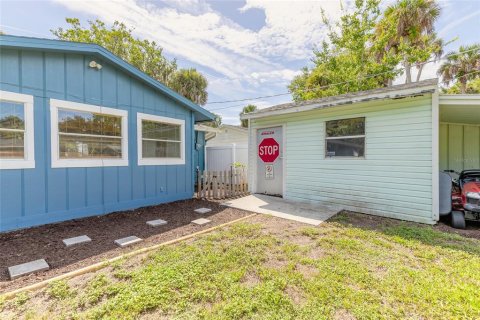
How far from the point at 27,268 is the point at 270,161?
21.0 feet

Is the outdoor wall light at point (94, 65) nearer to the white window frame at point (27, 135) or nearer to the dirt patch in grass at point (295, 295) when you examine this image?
the white window frame at point (27, 135)

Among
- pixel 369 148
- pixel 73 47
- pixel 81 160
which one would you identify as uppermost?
pixel 73 47

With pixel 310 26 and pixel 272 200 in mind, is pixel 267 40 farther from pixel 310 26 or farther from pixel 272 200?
pixel 272 200

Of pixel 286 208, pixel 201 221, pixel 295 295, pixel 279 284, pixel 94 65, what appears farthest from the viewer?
pixel 286 208

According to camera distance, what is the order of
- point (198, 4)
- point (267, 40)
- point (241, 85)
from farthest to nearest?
point (241, 85), point (267, 40), point (198, 4)

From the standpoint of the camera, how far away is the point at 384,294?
233 centimetres

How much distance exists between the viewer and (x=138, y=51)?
17.5 metres

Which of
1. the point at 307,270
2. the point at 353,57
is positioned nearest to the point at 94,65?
the point at 307,270

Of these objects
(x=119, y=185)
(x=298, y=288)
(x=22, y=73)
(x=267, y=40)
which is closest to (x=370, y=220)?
(x=298, y=288)

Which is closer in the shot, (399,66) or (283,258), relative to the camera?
(283,258)

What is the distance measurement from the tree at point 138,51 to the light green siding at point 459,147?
54.4 feet

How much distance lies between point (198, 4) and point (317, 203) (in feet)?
30.1

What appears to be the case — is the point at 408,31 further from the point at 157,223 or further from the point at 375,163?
the point at 157,223

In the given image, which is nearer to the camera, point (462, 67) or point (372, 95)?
point (372, 95)
